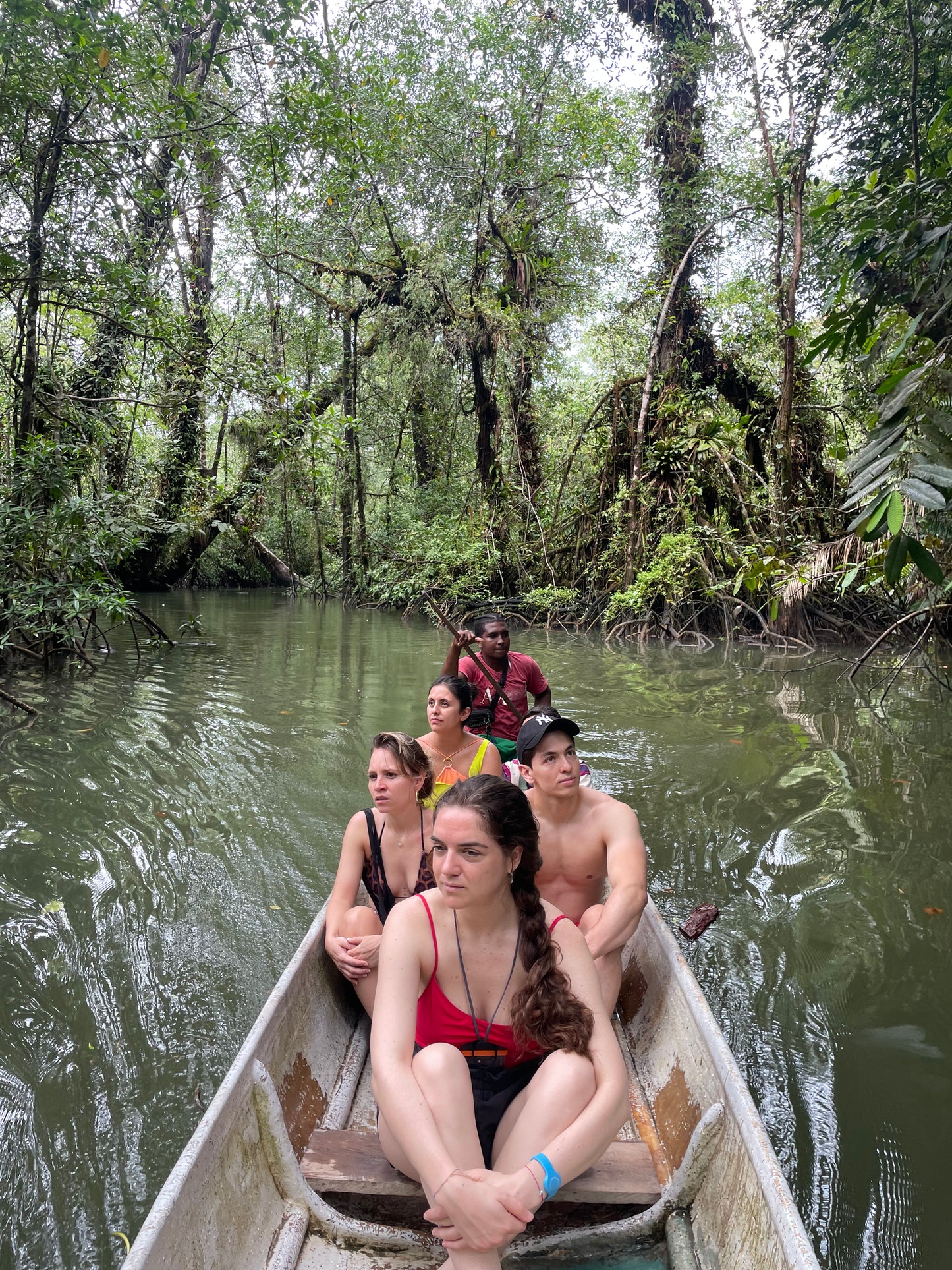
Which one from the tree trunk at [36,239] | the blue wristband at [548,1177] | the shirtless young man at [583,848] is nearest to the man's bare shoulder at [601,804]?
the shirtless young man at [583,848]

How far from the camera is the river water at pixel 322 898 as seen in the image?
2.41m

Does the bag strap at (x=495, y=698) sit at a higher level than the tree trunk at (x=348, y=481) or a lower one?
lower

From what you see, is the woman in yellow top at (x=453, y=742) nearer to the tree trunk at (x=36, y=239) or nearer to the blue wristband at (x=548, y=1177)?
the blue wristband at (x=548, y=1177)

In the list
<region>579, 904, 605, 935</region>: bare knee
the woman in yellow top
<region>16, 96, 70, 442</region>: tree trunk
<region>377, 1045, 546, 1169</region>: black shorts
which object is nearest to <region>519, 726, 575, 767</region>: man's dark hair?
<region>579, 904, 605, 935</region>: bare knee

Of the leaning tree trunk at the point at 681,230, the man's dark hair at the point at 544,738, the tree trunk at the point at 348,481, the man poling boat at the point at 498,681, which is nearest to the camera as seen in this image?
the man's dark hair at the point at 544,738

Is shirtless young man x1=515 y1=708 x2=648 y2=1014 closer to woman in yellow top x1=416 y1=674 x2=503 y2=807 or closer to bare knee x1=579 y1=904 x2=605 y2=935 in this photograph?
bare knee x1=579 y1=904 x2=605 y2=935

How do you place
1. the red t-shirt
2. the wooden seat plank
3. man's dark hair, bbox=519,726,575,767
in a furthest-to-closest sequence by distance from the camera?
the red t-shirt → man's dark hair, bbox=519,726,575,767 → the wooden seat plank

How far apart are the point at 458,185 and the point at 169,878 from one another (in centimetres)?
1448

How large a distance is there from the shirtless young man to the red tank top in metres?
0.71

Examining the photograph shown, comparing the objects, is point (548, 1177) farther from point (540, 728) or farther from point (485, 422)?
point (485, 422)

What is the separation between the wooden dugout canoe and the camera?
164 cm

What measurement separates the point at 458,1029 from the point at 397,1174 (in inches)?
13.1

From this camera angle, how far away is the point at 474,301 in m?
16.0

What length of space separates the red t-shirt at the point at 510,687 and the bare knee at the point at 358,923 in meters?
2.45
